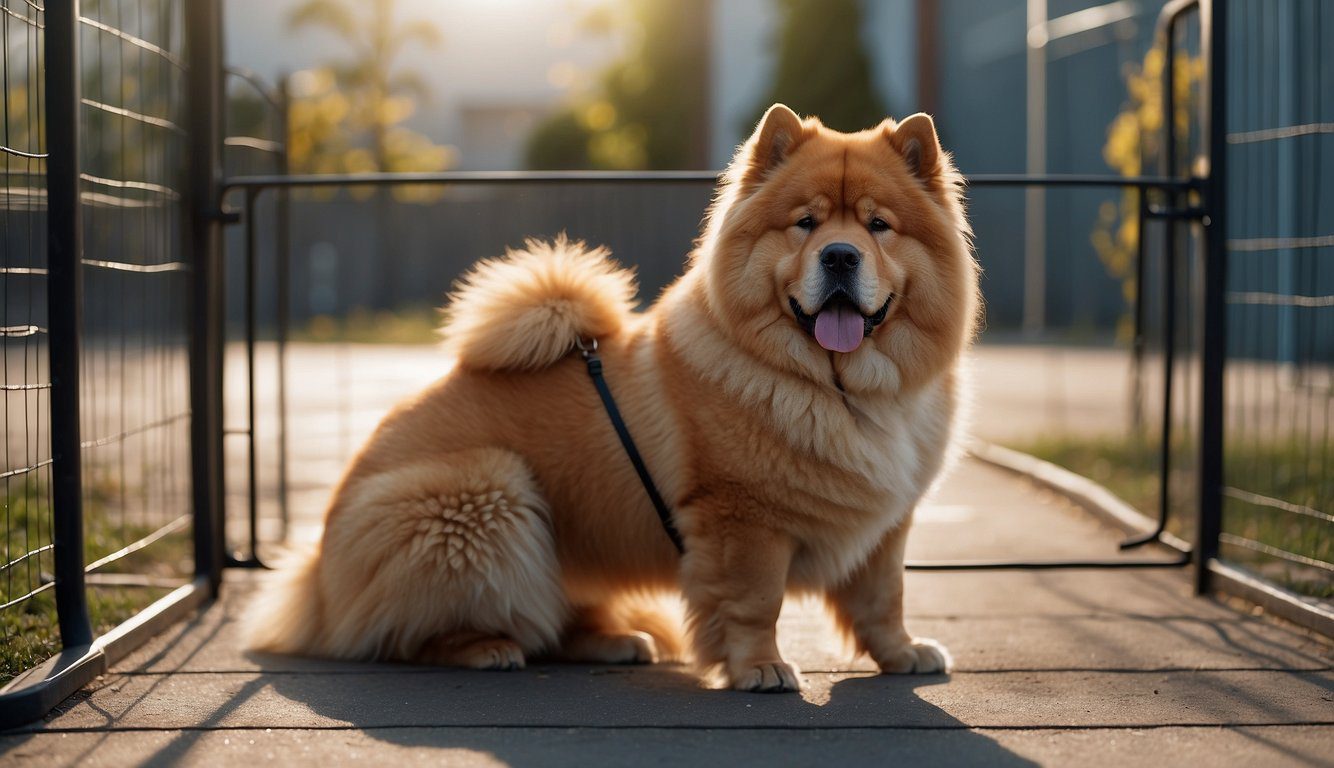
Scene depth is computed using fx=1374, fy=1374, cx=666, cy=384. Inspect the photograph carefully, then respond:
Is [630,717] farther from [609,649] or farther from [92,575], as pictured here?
[92,575]

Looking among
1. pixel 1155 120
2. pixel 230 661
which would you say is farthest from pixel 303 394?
pixel 230 661

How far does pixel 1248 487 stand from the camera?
713 cm

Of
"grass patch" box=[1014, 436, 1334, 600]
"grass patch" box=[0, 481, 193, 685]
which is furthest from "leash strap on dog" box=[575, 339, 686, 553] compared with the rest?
"grass patch" box=[1014, 436, 1334, 600]

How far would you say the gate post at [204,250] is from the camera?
201 inches

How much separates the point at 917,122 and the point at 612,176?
1477 mm

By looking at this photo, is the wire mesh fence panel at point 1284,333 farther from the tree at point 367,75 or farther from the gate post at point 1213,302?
the tree at point 367,75

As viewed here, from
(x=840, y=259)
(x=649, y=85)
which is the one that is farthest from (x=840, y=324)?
(x=649, y=85)

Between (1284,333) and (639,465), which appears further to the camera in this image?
(1284,333)

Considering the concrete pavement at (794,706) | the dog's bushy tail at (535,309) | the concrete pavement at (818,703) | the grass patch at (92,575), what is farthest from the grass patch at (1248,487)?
the grass patch at (92,575)

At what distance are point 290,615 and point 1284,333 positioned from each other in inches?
435

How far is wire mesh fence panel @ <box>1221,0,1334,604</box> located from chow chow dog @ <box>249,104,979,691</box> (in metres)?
1.72

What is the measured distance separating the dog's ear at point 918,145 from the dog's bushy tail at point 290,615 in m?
2.27

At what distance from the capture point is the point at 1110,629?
15.5 feet

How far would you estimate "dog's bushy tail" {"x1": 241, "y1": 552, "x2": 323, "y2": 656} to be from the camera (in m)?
4.42
